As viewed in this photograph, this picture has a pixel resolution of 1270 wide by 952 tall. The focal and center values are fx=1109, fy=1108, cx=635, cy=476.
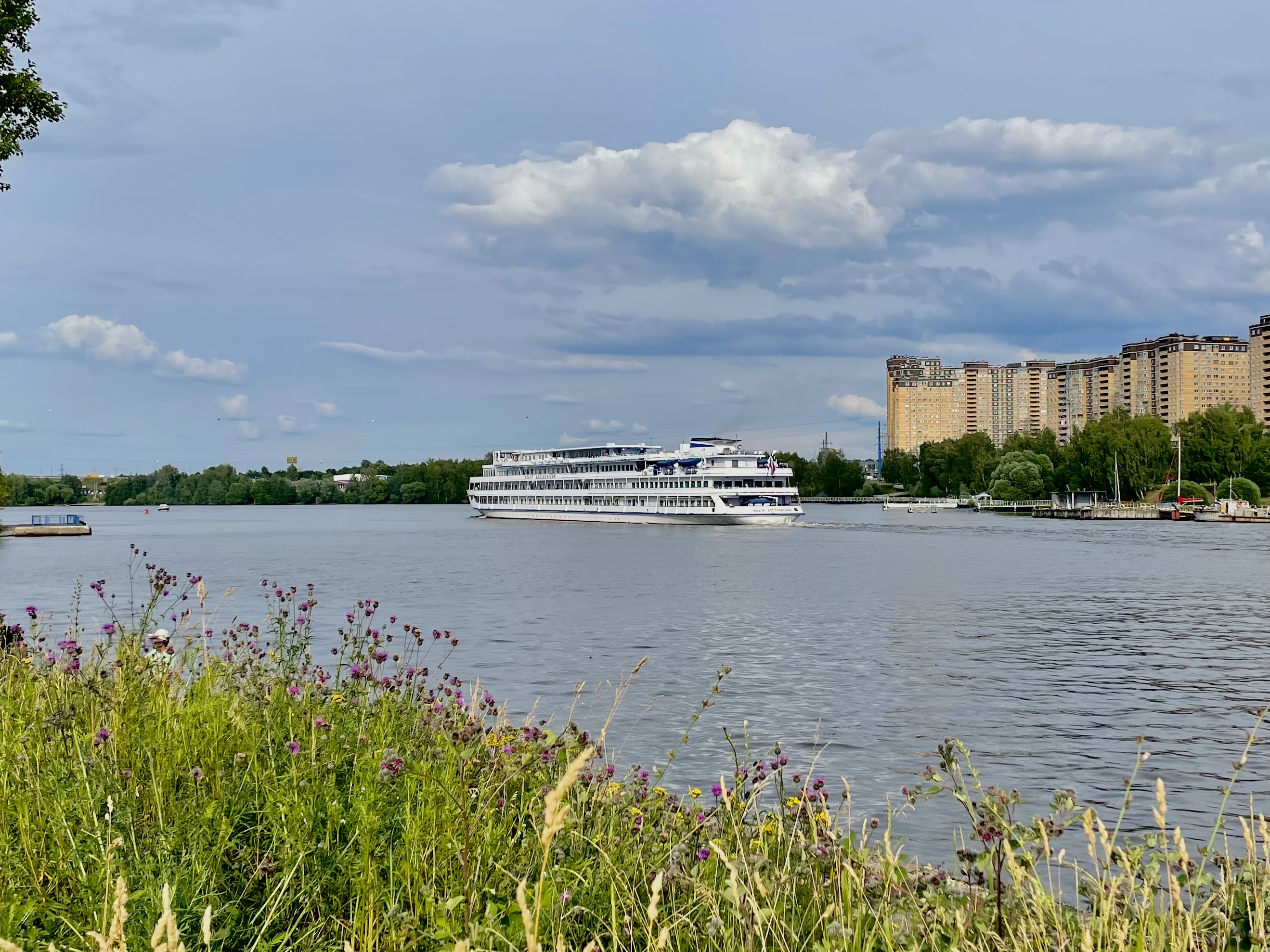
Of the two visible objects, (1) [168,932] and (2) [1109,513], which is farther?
(2) [1109,513]

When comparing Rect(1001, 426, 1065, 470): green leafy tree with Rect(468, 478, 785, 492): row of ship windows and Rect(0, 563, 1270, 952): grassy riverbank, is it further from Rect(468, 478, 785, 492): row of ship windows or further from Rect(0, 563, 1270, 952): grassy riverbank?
Rect(0, 563, 1270, 952): grassy riverbank

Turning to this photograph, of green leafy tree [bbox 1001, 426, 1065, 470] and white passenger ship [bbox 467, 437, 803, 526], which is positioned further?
green leafy tree [bbox 1001, 426, 1065, 470]

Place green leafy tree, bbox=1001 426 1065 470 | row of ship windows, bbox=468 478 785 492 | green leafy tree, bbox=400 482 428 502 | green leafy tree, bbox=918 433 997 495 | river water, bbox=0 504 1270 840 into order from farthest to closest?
green leafy tree, bbox=400 482 428 502 < green leafy tree, bbox=918 433 997 495 < green leafy tree, bbox=1001 426 1065 470 < row of ship windows, bbox=468 478 785 492 < river water, bbox=0 504 1270 840

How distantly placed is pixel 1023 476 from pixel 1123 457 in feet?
38.6

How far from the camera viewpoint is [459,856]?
430 centimetres

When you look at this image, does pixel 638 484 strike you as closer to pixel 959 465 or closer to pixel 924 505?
pixel 924 505

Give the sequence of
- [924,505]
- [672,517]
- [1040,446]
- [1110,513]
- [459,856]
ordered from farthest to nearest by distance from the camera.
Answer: [1040,446] < [924,505] < [1110,513] < [672,517] < [459,856]

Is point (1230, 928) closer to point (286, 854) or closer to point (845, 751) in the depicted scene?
point (286, 854)

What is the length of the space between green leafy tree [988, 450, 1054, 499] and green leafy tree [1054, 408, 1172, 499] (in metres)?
2.67

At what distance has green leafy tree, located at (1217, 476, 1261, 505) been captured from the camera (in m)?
115

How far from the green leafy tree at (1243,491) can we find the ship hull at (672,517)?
183ft

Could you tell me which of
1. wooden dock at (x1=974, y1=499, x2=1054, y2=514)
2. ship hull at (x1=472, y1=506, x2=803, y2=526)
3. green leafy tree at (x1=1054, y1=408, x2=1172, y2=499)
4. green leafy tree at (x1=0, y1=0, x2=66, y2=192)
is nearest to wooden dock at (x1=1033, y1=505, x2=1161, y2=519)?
wooden dock at (x1=974, y1=499, x2=1054, y2=514)

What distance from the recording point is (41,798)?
4984 millimetres

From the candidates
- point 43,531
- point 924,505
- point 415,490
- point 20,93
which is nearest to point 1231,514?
point 924,505
